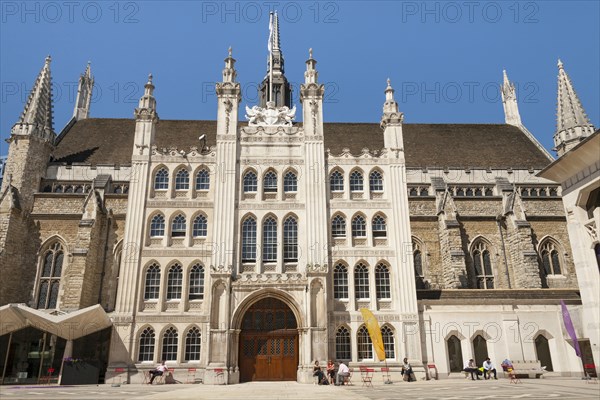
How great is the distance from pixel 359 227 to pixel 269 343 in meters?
8.77

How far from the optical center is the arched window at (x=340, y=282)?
26562mm

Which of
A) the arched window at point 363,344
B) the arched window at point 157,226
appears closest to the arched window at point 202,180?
the arched window at point 157,226

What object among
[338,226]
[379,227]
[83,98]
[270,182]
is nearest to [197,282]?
[270,182]

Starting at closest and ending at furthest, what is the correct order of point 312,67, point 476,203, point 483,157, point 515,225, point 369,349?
point 369,349, point 312,67, point 515,225, point 476,203, point 483,157

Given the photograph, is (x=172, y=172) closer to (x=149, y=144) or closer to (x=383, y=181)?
(x=149, y=144)

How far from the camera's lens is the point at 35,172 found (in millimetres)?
34125

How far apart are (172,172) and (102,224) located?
7.27m

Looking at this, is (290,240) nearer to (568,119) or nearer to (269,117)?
(269,117)

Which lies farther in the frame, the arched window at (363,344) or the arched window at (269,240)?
the arched window at (269,240)

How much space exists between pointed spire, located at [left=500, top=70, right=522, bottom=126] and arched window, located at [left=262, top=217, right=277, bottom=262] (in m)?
34.6

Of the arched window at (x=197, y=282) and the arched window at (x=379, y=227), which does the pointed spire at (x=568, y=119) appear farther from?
the arched window at (x=197, y=282)

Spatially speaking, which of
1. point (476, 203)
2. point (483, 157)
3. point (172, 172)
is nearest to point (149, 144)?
point (172, 172)

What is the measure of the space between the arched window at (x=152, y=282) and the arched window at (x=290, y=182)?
9.05 metres

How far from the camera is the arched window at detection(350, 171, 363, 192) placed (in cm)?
2895
